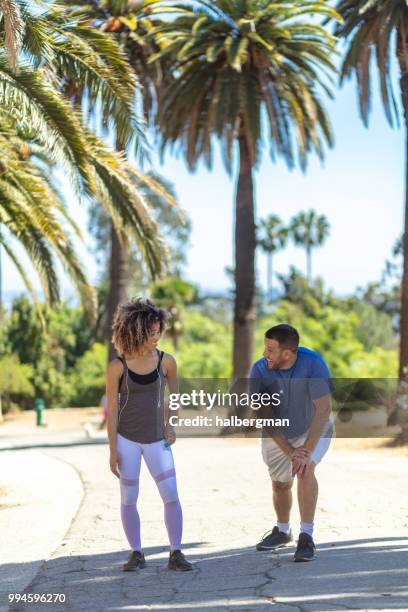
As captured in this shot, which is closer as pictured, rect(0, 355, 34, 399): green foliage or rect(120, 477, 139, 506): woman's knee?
rect(120, 477, 139, 506): woman's knee

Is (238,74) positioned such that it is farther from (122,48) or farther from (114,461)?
(114,461)

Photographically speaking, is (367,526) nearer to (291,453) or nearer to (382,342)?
(291,453)

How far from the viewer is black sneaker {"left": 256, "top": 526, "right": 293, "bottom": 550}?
23.2ft

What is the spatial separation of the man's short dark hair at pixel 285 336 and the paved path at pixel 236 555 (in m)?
1.48

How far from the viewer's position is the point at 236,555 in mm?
7027

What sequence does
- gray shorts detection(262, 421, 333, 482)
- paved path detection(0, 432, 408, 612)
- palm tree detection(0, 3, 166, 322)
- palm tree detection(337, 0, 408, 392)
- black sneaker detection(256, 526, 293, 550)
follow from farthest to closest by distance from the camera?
1. palm tree detection(337, 0, 408, 392)
2. palm tree detection(0, 3, 166, 322)
3. black sneaker detection(256, 526, 293, 550)
4. gray shorts detection(262, 421, 333, 482)
5. paved path detection(0, 432, 408, 612)

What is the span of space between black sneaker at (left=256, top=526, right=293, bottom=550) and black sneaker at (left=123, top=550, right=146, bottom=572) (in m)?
0.99

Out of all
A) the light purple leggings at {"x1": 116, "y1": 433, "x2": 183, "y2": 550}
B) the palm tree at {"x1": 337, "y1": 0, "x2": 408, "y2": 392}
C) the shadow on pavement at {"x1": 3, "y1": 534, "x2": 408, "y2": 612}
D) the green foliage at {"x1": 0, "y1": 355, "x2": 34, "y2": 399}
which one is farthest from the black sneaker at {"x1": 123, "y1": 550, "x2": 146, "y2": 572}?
the green foliage at {"x1": 0, "y1": 355, "x2": 34, "y2": 399}

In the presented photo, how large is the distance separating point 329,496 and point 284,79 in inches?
636

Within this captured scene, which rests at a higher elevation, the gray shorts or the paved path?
the gray shorts

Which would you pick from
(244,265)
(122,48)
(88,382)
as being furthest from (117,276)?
(88,382)

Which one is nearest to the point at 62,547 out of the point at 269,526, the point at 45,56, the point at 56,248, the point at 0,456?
the point at 269,526

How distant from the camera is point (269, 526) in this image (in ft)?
27.2

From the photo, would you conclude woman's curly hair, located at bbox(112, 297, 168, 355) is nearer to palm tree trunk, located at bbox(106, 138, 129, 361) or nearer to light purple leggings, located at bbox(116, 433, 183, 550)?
light purple leggings, located at bbox(116, 433, 183, 550)
